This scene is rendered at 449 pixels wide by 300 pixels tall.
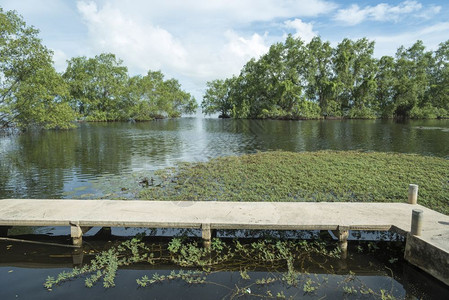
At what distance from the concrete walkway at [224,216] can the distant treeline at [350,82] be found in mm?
70639

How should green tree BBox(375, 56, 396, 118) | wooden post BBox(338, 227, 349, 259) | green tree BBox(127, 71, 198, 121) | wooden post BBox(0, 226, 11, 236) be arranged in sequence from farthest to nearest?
green tree BBox(127, 71, 198, 121), green tree BBox(375, 56, 396, 118), wooden post BBox(0, 226, 11, 236), wooden post BBox(338, 227, 349, 259)

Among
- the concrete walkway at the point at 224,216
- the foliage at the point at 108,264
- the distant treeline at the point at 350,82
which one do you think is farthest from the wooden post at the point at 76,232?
the distant treeline at the point at 350,82

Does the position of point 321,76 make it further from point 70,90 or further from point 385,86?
point 70,90

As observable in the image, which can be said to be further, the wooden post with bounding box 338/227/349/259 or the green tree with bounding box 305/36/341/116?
the green tree with bounding box 305/36/341/116

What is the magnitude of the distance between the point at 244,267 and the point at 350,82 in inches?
3434

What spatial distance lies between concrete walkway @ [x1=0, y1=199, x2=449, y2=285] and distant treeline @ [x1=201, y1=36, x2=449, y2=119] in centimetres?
7064

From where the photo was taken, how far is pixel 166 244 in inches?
353

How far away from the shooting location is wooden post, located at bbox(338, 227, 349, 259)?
8293 millimetres

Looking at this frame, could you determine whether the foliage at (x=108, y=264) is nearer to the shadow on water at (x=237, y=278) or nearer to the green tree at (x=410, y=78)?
the shadow on water at (x=237, y=278)

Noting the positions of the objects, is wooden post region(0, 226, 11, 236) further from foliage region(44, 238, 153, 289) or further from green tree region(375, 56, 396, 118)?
green tree region(375, 56, 396, 118)

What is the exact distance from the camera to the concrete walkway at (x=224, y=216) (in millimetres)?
8305

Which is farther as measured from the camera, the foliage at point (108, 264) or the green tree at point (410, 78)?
the green tree at point (410, 78)

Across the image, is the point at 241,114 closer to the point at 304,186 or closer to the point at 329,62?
the point at 329,62

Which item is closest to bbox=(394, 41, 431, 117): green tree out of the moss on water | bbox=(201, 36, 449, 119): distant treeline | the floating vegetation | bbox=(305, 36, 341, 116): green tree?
bbox=(201, 36, 449, 119): distant treeline
